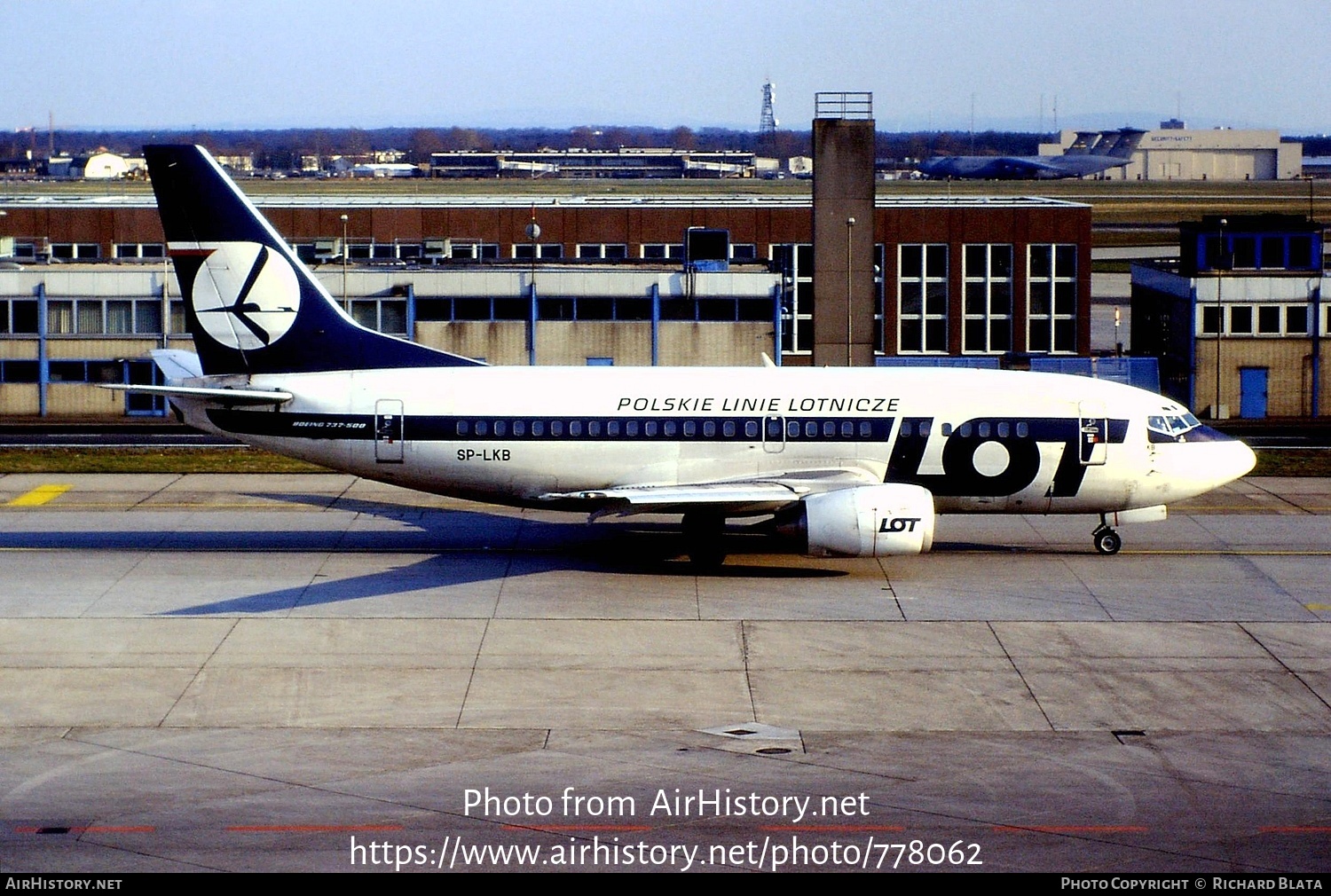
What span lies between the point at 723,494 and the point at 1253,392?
3916cm

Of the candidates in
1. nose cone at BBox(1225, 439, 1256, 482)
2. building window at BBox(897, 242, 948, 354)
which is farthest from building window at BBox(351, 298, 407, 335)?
nose cone at BBox(1225, 439, 1256, 482)

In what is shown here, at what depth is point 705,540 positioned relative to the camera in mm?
33375

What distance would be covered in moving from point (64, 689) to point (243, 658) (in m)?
2.95

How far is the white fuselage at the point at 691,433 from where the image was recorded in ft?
110

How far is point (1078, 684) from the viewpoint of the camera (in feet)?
84.0

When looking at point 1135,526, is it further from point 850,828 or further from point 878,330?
point 878,330

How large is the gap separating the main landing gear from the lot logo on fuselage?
1810cm

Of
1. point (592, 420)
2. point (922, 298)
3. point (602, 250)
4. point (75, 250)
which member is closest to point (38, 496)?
point (592, 420)

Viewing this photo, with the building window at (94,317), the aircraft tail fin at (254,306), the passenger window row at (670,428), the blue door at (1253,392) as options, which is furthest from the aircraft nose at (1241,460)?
the building window at (94,317)

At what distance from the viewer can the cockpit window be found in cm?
3409

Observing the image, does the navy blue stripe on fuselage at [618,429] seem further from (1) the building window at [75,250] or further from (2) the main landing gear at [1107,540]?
(1) the building window at [75,250]

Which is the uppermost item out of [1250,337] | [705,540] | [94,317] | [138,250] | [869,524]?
[138,250]

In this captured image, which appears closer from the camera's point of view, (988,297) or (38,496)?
(38,496)

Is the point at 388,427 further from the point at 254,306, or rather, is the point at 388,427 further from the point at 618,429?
the point at 618,429
